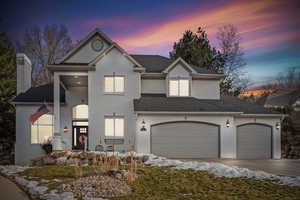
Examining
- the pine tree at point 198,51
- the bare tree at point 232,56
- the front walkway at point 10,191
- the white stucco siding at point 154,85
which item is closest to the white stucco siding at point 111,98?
the white stucco siding at point 154,85

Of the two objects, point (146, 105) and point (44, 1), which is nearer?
point (146, 105)

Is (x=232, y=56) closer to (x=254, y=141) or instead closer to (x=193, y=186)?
(x=254, y=141)

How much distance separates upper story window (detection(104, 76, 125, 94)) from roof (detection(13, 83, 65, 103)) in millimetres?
4382

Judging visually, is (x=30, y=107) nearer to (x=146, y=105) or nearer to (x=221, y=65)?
(x=146, y=105)

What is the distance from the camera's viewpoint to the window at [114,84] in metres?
19.1

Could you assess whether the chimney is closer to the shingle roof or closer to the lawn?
the shingle roof

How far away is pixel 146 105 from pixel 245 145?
7614 mm

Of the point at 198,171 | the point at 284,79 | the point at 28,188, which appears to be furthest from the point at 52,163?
the point at 284,79

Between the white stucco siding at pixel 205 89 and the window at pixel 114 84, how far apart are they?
223 inches

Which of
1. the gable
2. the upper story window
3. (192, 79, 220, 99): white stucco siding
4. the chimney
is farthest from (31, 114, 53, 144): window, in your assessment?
(192, 79, 220, 99): white stucco siding

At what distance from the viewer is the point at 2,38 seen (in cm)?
3484

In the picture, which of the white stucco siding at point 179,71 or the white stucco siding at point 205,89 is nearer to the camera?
the white stucco siding at point 179,71

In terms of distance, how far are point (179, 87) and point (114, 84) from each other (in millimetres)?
4842

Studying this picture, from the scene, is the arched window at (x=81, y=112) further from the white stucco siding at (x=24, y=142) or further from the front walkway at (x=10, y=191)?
the front walkway at (x=10, y=191)
